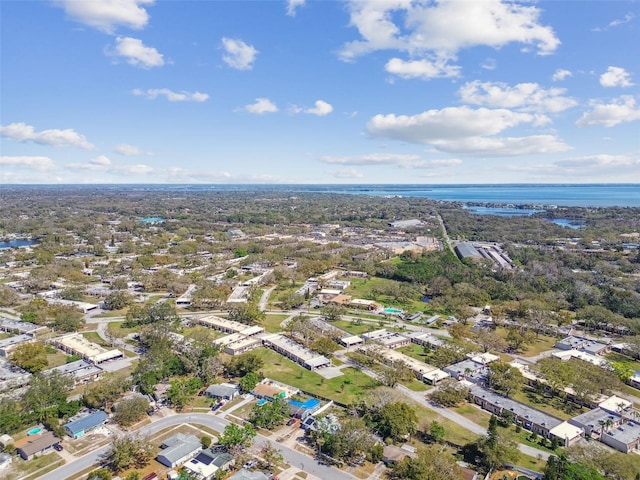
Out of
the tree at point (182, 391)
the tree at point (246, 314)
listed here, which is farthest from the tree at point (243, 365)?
the tree at point (246, 314)

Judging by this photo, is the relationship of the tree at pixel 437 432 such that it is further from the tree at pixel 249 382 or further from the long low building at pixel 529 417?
the tree at pixel 249 382

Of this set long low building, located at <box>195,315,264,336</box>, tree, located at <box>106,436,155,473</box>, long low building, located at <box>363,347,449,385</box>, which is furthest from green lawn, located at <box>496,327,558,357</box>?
tree, located at <box>106,436,155,473</box>

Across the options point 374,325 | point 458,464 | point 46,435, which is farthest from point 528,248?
point 46,435

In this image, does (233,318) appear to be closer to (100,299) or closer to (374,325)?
(374,325)

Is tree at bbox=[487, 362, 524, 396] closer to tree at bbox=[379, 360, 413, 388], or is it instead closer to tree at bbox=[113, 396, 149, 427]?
tree at bbox=[379, 360, 413, 388]

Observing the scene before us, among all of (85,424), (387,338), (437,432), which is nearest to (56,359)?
(85,424)
